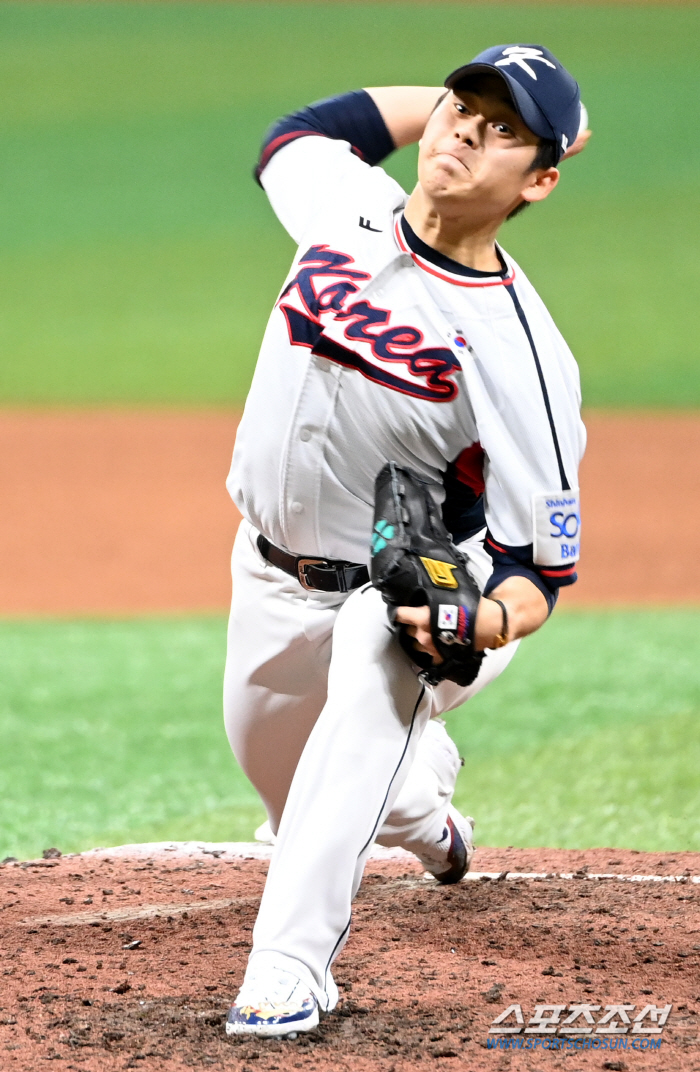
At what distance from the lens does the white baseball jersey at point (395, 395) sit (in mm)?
2566

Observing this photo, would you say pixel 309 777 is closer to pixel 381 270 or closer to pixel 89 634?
pixel 381 270

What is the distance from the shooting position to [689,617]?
7.45m

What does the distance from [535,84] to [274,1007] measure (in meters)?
1.77

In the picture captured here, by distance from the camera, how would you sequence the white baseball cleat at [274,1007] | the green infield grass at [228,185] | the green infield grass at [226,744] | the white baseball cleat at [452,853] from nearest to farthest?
the white baseball cleat at [274,1007]
the white baseball cleat at [452,853]
the green infield grass at [226,744]
the green infield grass at [228,185]

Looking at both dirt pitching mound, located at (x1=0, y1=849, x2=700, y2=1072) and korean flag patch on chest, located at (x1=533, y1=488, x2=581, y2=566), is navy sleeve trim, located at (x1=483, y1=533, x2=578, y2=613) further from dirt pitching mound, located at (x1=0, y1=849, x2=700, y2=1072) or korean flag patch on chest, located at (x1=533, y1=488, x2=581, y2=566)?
dirt pitching mound, located at (x1=0, y1=849, x2=700, y2=1072)

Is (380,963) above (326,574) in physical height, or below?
below

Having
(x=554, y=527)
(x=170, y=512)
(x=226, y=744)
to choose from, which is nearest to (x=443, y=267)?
(x=554, y=527)

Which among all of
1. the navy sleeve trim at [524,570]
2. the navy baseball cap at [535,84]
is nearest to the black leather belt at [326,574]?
the navy sleeve trim at [524,570]

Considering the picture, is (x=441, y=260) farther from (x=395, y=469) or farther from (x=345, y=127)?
(x=345, y=127)

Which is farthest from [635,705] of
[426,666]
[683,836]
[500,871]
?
[426,666]

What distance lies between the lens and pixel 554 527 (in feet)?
8.39

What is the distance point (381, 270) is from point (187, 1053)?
4.99 feet

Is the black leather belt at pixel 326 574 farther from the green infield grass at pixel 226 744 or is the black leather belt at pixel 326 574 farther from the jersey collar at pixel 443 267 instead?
the green infield grass at pixel 226 744

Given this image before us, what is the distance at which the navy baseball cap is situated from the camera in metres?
2.56
